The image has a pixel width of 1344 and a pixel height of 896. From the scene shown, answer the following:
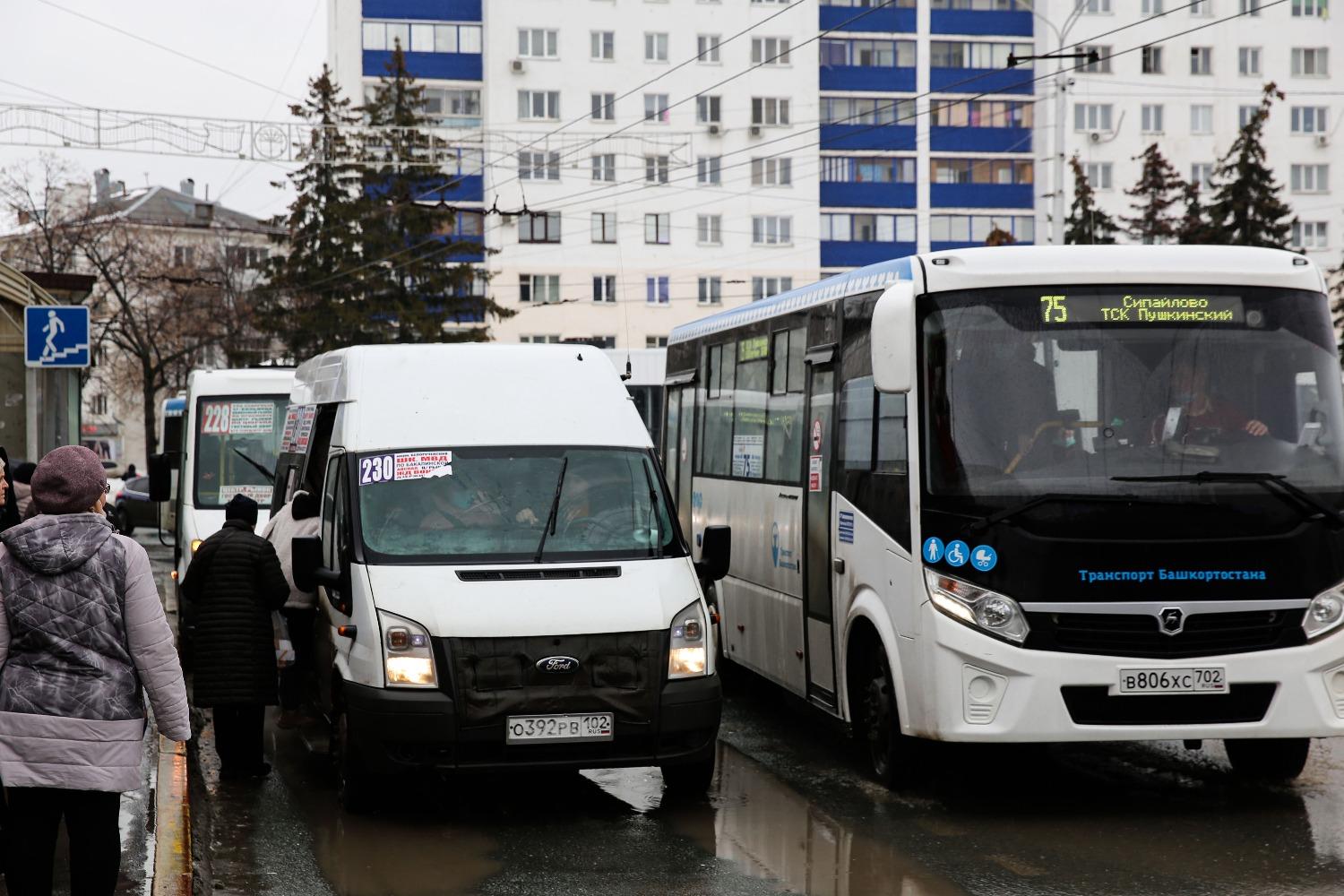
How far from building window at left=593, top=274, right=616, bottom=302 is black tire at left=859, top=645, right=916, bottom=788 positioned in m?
69.8

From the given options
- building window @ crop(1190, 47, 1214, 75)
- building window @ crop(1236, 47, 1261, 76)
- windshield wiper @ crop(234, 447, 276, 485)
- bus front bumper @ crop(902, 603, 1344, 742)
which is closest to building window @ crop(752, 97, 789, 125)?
building window @ crop(1190, 47, 1214, 75)

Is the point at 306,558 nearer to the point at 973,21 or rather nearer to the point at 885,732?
the point at 885,732

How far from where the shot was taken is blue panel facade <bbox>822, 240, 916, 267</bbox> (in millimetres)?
81625

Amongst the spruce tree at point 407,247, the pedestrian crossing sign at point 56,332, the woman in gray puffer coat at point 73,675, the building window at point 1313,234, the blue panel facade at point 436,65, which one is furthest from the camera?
the building window at point 1313,234

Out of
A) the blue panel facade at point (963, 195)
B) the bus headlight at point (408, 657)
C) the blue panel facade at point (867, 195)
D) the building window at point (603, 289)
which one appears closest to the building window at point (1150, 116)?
the blue panel facade at point (963, 195)

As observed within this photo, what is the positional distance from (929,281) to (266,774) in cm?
464

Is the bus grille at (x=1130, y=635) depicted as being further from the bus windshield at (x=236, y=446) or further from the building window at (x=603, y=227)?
the building window at (x=603, y=227)

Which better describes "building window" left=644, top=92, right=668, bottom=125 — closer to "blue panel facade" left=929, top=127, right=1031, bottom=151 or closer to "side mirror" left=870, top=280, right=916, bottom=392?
"blue panel facade" left=929, top=127, right=1031, bottom=151

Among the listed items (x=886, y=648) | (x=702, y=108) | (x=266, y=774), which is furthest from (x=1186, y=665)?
(x=702, y=108)

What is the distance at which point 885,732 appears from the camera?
30.8 feet

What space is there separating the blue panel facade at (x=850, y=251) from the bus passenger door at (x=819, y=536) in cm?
7128

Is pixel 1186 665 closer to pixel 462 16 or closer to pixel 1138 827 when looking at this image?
pixel 1138 827

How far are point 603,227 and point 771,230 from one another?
760 centimetres

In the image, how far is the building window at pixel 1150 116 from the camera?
82.4 metres
